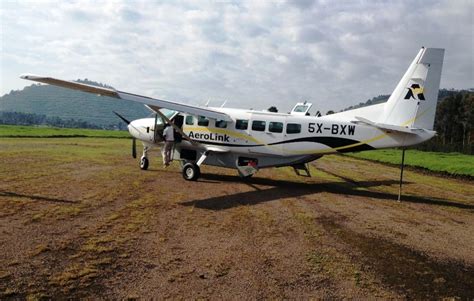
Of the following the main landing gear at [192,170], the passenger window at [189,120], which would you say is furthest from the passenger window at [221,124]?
the main landing gear at [192,170]

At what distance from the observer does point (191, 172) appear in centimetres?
1598

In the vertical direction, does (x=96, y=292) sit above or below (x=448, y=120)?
below

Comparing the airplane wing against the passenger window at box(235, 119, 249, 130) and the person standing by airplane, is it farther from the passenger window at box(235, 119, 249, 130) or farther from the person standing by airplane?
the person standing by airplane

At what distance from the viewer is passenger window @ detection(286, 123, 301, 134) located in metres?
15.8

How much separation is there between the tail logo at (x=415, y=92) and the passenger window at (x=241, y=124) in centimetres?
703

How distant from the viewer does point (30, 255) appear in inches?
245

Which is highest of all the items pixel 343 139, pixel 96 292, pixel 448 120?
pixel 448 120

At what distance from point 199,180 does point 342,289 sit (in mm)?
11392

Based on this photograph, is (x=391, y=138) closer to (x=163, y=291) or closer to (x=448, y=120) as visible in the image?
(x=163, y=291)

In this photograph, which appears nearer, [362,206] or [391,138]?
[362,206]

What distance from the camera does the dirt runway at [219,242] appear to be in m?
5.59

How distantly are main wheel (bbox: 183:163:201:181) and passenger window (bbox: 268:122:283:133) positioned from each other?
3872 millimetres

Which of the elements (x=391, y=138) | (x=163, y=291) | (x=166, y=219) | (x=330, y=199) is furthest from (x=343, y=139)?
(x=163, y=291)

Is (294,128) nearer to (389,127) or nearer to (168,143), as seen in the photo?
(389,127)
